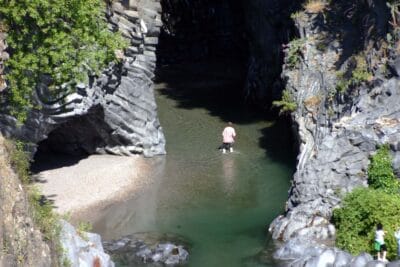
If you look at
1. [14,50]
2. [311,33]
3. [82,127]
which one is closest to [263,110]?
[311,33]

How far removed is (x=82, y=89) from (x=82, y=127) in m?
4.25

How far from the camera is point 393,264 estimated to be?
2250cm

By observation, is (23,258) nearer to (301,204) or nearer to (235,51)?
(301,204)

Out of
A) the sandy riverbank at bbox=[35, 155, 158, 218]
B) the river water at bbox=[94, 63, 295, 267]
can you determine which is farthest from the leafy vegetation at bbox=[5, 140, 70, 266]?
the sandy riverbank at bbox=[35, 155, 158, 218]

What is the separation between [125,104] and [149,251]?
11.4 m

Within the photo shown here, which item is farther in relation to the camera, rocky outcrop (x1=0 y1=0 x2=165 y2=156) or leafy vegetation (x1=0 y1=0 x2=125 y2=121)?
rocky outcrop (x1=0 y1=0 x2=165 y2=156)

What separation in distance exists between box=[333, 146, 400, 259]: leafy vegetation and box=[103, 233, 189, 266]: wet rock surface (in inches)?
216

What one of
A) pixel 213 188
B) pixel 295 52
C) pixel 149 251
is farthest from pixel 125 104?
pixel 149 251

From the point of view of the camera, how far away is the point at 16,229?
17.6m

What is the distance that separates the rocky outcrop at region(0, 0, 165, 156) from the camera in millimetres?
34062

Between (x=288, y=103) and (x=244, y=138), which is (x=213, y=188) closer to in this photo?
(x=288, y=103)

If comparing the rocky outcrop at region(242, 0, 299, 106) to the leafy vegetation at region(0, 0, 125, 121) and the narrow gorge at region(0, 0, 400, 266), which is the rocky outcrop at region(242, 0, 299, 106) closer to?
the narrow gorge at region(0, 0, 400, 266)

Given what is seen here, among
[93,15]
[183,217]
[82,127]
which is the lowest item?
[183,217]

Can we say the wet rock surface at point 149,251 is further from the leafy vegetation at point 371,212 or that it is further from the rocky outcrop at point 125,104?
the rocky outcrop at point 125,104
